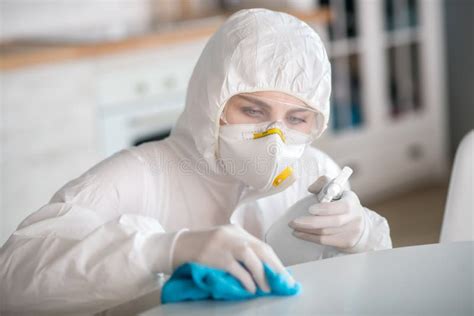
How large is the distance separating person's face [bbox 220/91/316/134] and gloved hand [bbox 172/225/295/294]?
40 cm

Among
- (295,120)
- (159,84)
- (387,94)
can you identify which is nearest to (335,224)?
(295,120)

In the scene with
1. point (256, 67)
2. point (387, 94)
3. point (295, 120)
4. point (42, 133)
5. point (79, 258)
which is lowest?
point (387, 94)

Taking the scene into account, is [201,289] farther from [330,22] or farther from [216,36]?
[330,22]

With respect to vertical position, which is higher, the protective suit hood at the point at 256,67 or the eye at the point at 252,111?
the protective suit hood at the point at 256,67

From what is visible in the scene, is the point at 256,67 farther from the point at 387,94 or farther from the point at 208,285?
the point at 387,94

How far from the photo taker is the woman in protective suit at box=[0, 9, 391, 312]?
120 centimetres

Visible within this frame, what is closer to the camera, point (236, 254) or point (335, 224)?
point (236, 254)

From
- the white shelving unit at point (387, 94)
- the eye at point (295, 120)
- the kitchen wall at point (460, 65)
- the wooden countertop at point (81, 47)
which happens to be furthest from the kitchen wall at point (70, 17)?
the eye at point (295, 120)

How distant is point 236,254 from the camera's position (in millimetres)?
1112

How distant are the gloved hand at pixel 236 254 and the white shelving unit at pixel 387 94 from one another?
270 cm

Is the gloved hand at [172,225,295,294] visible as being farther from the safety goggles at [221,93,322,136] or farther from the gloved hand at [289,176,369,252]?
the safety goggles at [221,93,322,136]

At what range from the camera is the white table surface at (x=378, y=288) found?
1105mm

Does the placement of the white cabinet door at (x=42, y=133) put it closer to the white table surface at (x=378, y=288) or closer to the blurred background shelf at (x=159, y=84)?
the blurred background shelf at (x=159, y=84)

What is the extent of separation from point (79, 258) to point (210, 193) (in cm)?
47
